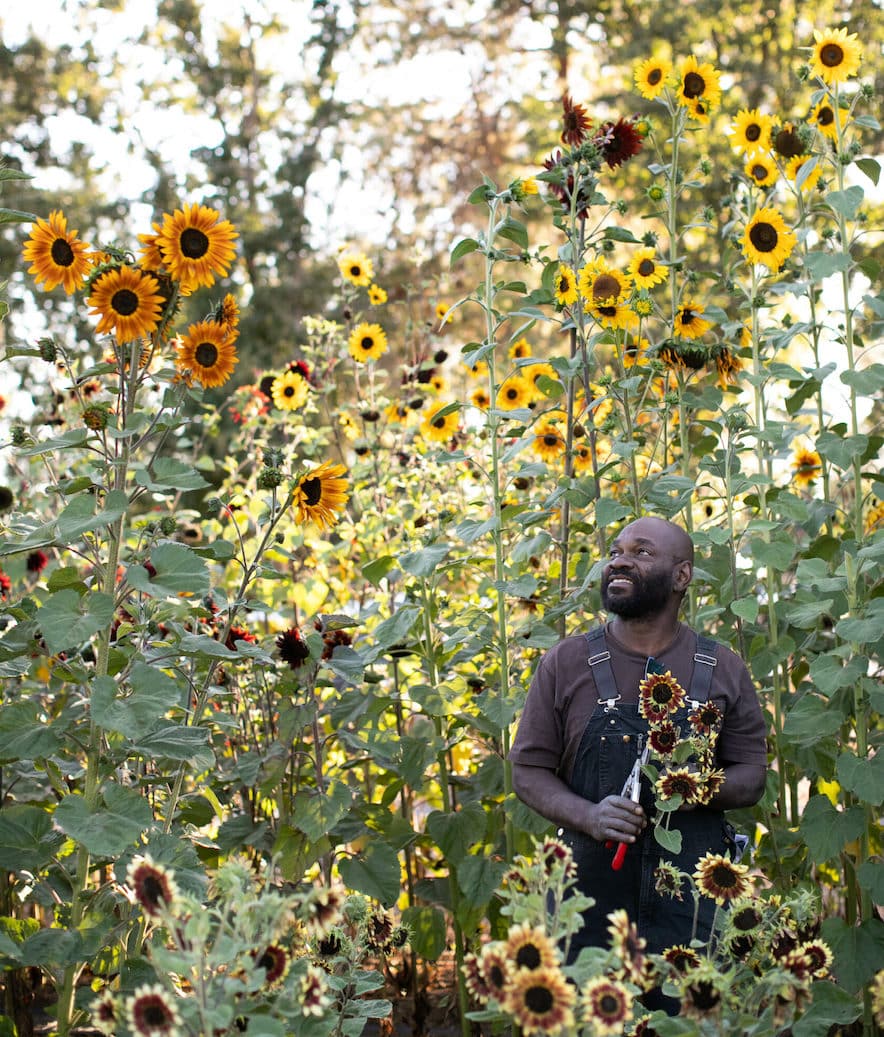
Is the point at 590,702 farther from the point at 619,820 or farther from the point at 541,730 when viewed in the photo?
the point at 619,820

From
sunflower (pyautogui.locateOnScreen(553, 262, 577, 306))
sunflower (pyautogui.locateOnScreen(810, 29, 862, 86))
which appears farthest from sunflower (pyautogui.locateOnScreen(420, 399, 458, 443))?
sunflower (pyautogui.locateOnScreen(810, 29, 862, 86))

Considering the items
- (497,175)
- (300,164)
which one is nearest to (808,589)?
(497,175)

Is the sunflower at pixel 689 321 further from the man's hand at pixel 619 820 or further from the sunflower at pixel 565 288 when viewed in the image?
the man's hand at pixel 619 820

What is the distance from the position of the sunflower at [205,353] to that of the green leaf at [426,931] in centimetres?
150

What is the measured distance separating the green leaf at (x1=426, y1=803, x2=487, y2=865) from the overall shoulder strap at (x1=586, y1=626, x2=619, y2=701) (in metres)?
0.76

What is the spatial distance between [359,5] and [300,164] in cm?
207

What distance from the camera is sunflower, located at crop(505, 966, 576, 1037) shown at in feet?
5.04

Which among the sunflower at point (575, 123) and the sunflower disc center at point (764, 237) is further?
the sunflower at point (575, 123)

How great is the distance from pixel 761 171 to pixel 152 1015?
9.93ft

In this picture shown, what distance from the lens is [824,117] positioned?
3.63 m

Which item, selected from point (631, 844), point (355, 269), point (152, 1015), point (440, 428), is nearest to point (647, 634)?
point (631, 844)

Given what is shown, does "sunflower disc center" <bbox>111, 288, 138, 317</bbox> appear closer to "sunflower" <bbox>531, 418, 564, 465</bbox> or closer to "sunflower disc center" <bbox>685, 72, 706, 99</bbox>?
"sunflower" <bbox>531, 418, 564, 465</bbox>

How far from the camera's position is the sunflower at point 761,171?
3.69 meters

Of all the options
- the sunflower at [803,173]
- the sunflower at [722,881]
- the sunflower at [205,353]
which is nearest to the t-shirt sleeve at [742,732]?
the sunflower at [722,881]
